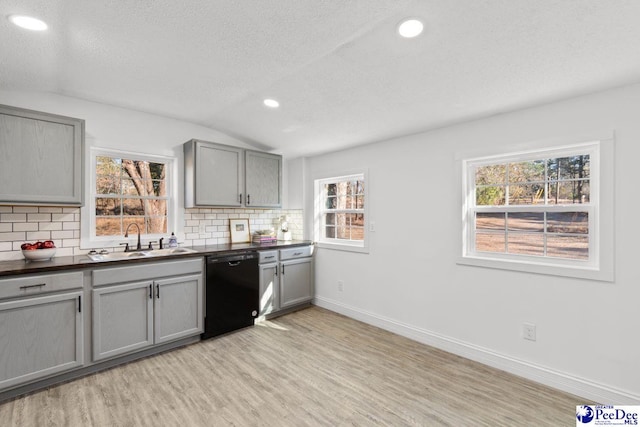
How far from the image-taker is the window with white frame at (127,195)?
10.2 feet

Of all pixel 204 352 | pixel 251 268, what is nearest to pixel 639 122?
pixel 251 268

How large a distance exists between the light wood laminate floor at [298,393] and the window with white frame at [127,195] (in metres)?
1.40

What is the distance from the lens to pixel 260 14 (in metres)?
1.77

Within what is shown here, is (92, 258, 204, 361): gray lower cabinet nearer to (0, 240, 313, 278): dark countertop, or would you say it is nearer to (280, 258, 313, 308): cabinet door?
(0, 240, 313, 278): dark countertop

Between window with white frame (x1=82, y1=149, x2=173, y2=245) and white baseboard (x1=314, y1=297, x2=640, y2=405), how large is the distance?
2782 mm

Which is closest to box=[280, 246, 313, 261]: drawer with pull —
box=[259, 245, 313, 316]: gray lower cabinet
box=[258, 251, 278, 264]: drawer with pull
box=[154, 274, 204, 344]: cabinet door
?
box=[259, 245, 313, 316]: gray lower cabinet

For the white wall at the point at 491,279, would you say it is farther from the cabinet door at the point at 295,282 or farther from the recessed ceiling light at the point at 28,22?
the recessed ceiling light at the point at 28,22

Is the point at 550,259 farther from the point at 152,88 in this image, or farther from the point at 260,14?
the point at 152,88

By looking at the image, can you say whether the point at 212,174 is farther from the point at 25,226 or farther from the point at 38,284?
the point at 38,284

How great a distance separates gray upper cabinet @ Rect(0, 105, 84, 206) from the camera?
236 centimetres

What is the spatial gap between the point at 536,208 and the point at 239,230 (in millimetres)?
3386
